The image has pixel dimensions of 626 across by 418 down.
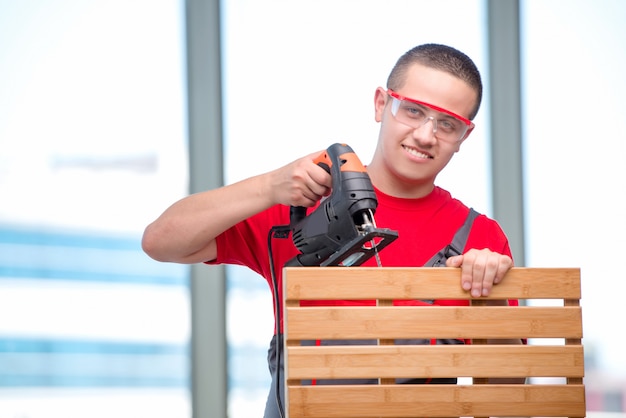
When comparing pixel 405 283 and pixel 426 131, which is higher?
pixel 426 131

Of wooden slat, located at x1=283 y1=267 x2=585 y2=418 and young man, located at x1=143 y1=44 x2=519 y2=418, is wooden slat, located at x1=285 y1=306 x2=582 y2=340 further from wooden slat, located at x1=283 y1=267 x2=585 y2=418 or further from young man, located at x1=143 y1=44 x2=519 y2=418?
young man, located at x1=143 y1=44 x2=519 y2=418

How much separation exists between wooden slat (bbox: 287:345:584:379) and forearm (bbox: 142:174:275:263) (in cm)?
35

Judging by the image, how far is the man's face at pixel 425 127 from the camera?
145 cm

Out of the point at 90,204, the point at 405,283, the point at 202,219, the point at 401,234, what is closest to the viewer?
the point at 405,283

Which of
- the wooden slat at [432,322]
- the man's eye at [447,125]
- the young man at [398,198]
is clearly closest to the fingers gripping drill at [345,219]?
the young man at [398,198]

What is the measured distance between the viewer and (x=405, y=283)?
1.11 metres

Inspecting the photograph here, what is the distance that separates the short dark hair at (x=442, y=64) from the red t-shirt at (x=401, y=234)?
208mm

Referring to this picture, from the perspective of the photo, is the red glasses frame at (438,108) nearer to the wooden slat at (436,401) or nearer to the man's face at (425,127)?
the man's face at (425,127)

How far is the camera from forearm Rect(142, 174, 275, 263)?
134 cm

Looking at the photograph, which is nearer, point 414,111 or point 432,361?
point 432,361

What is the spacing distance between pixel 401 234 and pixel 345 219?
10.0 inches

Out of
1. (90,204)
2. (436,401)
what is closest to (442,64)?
(436,401)

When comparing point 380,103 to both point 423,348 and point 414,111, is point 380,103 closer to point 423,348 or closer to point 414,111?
point 414,111

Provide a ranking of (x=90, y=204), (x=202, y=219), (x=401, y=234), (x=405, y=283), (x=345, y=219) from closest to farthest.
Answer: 1. (x=405, y=283)
2. (x=345, y=219)
3. (x=202, y=219)
4. (x=401, y=234)
5. (x=90, y=204)
